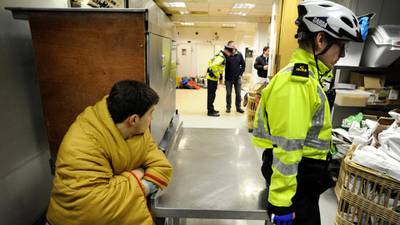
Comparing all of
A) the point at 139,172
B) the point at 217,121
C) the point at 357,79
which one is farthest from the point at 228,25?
the point at 139,172

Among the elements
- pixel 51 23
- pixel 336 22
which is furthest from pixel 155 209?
pixel 336 22

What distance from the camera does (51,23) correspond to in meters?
1.22

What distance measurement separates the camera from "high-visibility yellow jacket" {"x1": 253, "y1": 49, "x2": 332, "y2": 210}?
39.0 inches

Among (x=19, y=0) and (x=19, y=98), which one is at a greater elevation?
(x=19, y=0)

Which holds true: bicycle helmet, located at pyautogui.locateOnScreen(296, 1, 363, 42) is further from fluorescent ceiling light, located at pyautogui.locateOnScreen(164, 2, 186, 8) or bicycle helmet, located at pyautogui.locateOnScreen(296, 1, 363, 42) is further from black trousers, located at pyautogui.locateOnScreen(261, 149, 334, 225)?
fluorescent ceiling light, located at pyautogui.locateOnScreen(164, 2, 186, 8)

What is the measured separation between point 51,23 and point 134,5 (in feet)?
2.97

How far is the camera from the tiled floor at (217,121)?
86.3 inches

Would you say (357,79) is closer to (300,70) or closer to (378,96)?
(378,96)

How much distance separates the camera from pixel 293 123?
38.8 inches

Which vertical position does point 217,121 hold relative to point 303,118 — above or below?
below

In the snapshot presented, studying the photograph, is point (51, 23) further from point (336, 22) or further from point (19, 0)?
point (336, 22)


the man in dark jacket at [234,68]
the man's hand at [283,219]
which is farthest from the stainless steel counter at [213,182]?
the man in dark jacket at [234,68]

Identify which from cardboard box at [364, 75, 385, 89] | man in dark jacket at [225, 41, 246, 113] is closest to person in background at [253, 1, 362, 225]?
cardboard box at [364, 75, 385, 89]

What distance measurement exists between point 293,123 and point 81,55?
1086 millimetres
